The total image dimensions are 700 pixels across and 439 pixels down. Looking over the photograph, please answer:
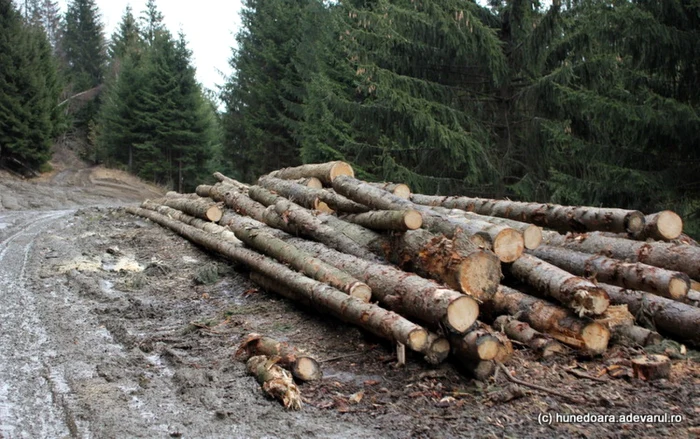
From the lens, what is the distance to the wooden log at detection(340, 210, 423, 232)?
20.8 ft

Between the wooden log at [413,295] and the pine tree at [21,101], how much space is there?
29358 mm

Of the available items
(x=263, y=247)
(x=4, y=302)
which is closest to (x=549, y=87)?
(x=263, y=247)

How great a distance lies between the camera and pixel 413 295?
17.3 feet

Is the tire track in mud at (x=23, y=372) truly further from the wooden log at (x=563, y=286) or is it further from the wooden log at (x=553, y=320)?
the wooden log at (x=563, y=286)

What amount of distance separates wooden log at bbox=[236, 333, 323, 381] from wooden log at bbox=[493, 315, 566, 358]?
6.53ft

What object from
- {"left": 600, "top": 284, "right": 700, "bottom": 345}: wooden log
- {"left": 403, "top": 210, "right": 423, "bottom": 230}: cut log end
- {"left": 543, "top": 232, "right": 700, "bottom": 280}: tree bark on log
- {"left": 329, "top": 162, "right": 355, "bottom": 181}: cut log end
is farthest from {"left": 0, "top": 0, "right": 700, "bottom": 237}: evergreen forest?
{"left": 403, "top": 210, "right": 423, "bottom": 230}: cut log end

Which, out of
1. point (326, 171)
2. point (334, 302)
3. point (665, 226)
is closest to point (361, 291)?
point (334, 302)

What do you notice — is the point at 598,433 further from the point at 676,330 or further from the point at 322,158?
the point at 322,158

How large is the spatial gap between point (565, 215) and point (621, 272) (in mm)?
1255

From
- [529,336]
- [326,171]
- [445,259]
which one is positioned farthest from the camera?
[326,171]

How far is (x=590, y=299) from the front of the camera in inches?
202

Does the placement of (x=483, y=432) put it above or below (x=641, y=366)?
below

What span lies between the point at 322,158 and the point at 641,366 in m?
19.0

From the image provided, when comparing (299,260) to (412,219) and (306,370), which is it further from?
(306,370)
